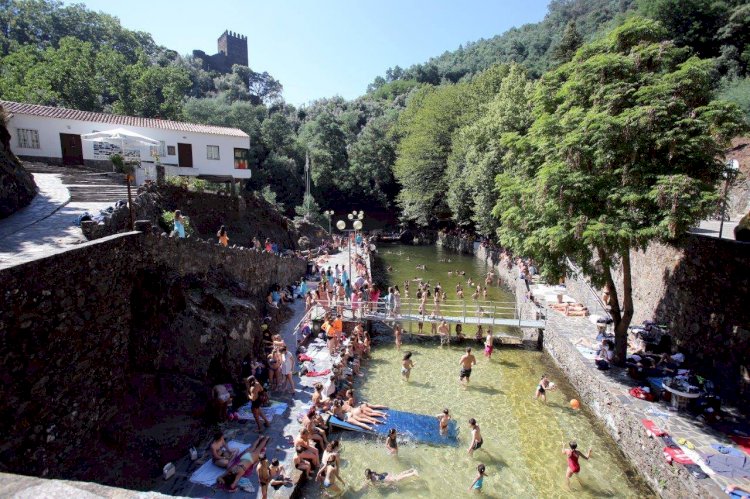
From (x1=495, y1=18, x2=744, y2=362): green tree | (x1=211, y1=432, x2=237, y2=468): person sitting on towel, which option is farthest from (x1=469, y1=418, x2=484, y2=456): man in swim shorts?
(x1=211, y1=432, x2=237, y2=468): person sitting on towel

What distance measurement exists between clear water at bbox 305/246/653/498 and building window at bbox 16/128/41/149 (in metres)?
20.2

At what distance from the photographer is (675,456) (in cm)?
878

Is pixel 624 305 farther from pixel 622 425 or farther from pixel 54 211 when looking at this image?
pixel 54 211

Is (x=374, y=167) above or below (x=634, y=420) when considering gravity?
above

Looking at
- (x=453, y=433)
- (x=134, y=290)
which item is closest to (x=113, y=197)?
(x=134, y=290)

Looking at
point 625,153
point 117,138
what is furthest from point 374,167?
point 625,153

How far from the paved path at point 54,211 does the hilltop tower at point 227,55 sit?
262 ft

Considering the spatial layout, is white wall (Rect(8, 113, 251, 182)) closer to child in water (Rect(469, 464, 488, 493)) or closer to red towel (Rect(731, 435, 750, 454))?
child in water (Rect(469, 464, 488, 493))

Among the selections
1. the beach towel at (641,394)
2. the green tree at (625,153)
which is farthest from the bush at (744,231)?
the beach towel at (641,394)

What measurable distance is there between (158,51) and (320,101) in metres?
30.0

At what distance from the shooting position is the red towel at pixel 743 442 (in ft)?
29.6

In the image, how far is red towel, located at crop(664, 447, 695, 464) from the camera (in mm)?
8635

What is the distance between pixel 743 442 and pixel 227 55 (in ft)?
335

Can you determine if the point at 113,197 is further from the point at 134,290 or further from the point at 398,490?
the point at 398,490
